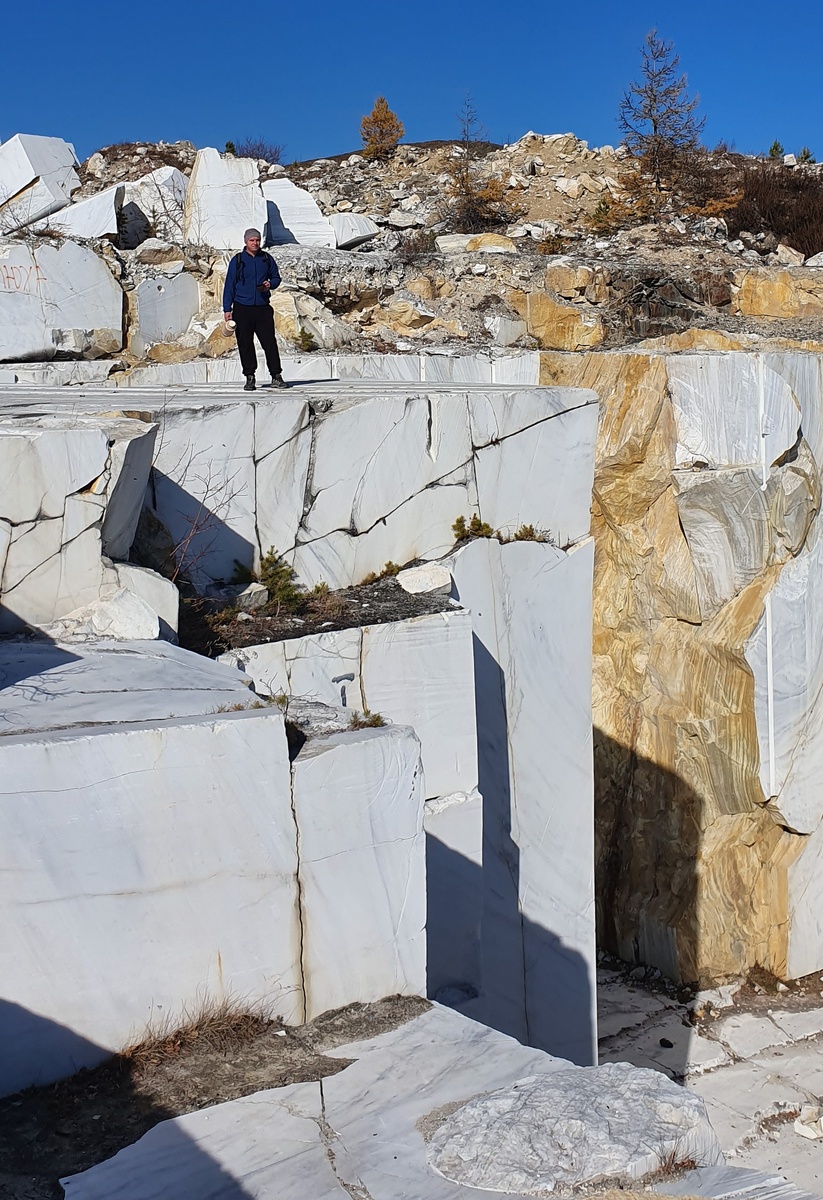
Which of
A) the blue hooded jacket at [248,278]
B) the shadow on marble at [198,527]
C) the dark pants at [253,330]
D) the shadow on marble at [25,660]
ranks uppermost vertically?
the blue hooded jacket at [248,278]

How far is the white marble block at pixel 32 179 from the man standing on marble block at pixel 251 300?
6800 millimetres

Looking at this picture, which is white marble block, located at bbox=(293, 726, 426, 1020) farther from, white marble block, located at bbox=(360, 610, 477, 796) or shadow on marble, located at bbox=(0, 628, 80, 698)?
white marble block, located at bbox=(360, 610, 477, 796)

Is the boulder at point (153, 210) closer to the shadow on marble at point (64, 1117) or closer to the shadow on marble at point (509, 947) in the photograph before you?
the shadow on marble at point (509, 947)

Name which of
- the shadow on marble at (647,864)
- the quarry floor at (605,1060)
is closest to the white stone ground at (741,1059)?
the quarry floor at (605,1060)

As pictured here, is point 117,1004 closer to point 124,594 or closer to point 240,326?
point 124,594

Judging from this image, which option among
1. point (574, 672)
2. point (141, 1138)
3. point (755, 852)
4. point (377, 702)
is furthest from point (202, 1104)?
point (755, 852)

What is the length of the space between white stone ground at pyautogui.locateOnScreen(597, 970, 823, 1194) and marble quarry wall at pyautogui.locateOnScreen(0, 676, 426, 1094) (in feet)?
12.7

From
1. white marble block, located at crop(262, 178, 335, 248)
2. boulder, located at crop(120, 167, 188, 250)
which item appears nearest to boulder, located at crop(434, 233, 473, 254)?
white marble block, located at crop(262, 178, 335, 248)

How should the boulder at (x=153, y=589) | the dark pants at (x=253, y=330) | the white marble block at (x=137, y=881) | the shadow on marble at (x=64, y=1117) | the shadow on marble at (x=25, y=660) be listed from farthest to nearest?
the dark pants at (x=253, y=330)
the boulder at (x=153, y=589)
the shadow on marble at (x=25, y=660)
the white marble block at (x=137, y=881)
the shadow on marble at (x=64, y=1117)

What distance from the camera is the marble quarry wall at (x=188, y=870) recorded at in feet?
8.25

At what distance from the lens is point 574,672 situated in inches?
221

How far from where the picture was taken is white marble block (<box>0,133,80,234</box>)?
11.8 metres

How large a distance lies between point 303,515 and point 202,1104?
9.63ft

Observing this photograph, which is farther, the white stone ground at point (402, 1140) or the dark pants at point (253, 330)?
the dark pants at point (253, 330)
